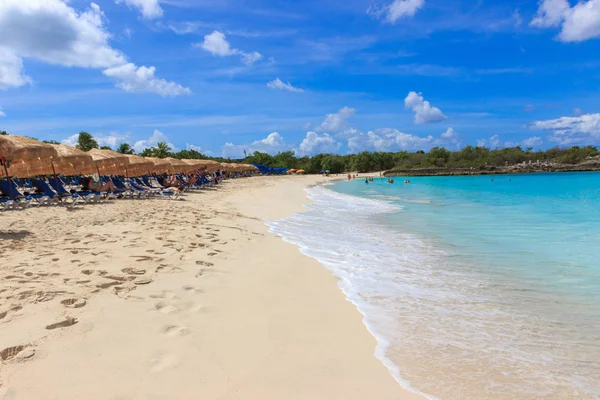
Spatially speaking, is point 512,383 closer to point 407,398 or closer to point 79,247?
point 407,398

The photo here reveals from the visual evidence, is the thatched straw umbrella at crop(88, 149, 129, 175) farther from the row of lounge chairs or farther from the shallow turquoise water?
the shallow turquoise water

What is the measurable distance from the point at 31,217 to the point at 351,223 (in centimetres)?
758

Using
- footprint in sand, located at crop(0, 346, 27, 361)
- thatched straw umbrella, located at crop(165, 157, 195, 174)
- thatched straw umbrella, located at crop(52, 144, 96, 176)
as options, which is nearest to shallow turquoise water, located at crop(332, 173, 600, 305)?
footprint in sand, located at crop(0, 346, 27, 361)

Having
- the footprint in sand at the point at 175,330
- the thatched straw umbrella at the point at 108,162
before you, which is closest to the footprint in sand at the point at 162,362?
the footprint in sand at the point at 175,330

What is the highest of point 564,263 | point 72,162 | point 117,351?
point 72,162

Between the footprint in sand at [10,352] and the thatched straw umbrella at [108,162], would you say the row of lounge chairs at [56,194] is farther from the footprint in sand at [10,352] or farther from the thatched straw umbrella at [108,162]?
the footprint in sand at [10,352]

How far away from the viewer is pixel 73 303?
2.84 metres

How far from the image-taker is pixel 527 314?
11.5 ft

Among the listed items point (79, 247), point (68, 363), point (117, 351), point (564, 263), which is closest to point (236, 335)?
point (117, 351)

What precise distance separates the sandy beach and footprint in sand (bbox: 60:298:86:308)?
0.01m

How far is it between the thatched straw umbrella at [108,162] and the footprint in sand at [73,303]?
1275 cm

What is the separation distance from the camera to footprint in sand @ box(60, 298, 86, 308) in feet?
9.18

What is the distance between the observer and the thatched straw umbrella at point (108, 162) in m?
14.2

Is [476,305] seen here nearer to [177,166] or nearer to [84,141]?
[177,166]
